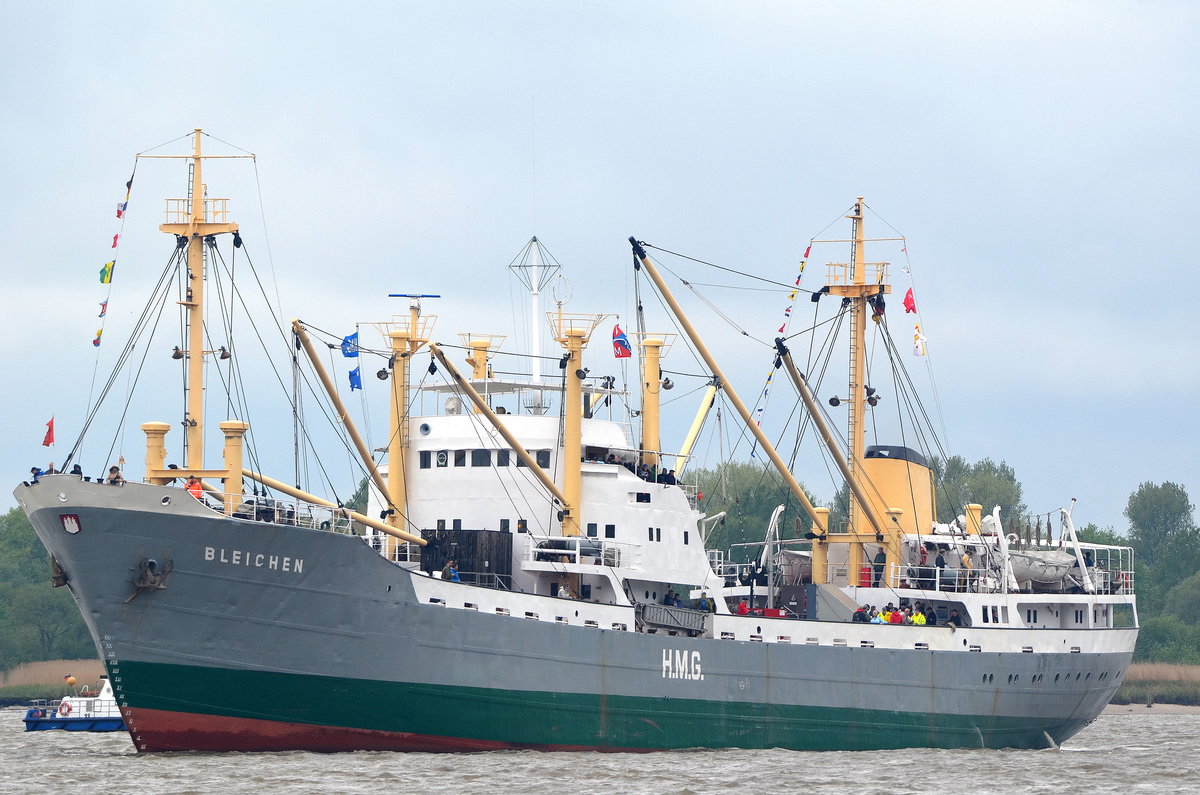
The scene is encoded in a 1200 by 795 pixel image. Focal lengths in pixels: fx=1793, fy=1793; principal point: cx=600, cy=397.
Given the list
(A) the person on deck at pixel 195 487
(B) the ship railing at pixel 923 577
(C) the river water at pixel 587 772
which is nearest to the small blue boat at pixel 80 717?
(C) the river water at pixel 587 772

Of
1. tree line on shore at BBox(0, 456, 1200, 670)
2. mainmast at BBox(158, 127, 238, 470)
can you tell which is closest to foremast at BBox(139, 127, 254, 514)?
mainmast at BBox(158, 127, 238, 470)

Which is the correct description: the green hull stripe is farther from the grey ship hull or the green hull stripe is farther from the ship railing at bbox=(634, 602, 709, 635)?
the ship railing at bbox=(634, 602, 709, 635)

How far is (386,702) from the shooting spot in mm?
37281

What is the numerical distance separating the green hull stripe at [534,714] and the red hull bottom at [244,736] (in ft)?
0.50

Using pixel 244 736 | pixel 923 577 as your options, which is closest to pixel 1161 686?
pixel 923 577

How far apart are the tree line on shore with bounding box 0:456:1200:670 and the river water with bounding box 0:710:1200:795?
33.6 meters

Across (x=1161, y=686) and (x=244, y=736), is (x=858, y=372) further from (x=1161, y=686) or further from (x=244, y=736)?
(x=1161, y=686)

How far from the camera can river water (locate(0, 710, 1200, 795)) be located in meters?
32.9

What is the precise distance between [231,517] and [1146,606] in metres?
74.0

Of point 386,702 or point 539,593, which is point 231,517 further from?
point 539,593

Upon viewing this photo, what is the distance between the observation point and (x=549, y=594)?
42.2m

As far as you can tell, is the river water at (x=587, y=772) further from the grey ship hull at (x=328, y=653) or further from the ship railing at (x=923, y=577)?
the ship railing at (x=923, y=577)

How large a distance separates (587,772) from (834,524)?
56.2m

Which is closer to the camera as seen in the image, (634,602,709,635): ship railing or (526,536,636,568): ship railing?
(526,536,636,568): ship railing
